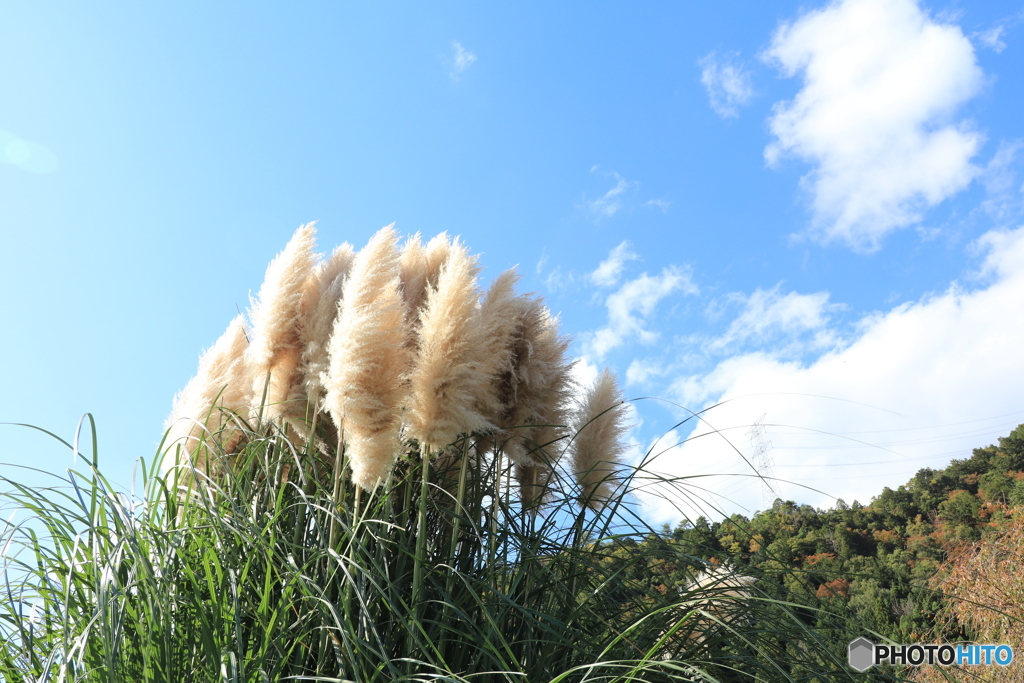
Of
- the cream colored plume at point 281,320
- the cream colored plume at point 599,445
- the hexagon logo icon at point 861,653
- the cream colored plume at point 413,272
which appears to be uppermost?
the cream colored plume at point 413,272

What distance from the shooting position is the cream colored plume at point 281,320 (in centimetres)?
268

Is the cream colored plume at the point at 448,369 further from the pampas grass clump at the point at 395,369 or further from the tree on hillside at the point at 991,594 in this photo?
the tree on hillside at the point at 991,594

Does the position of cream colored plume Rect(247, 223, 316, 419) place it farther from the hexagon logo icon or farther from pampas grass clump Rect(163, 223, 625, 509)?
the hexagon logo icon

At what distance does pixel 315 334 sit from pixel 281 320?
7.1 inches

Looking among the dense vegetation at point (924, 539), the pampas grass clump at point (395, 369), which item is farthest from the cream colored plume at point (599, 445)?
the dense vegetation at point (924, 539)

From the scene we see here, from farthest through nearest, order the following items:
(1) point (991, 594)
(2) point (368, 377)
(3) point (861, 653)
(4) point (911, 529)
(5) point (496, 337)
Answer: (4) point (911, 529) → (1) point (991, 594) → (3) point (861, 653) → (5) point (496, 337) → (2) point (368, 377)

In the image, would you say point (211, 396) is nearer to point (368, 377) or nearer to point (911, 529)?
point (368, 377)

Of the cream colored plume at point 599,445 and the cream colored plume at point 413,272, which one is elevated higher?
the cream colored plume at point 413,272

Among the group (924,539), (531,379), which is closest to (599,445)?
(531,379)

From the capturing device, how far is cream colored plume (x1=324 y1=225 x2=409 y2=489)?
2289 mm

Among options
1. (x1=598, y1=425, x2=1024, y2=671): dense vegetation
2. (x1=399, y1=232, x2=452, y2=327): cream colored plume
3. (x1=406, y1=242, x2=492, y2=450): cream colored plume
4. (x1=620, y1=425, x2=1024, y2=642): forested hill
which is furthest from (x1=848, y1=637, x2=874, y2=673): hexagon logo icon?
(x1=620, y1=425, x2=1024, y2=642): forested hill

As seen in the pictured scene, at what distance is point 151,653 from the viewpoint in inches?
81.3

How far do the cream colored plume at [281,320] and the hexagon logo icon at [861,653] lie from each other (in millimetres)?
2544

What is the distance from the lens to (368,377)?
2318 mm
